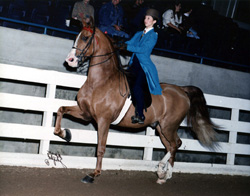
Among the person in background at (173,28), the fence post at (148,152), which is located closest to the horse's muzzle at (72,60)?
the fence post at (148,152)

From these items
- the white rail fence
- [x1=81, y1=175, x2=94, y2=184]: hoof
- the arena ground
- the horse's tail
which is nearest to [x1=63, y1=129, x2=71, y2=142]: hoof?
the white rail fence

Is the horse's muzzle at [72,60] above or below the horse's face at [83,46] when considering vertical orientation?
below

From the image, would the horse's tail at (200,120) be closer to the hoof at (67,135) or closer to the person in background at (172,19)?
the hoof at (67,135)

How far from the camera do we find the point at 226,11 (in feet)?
43.4

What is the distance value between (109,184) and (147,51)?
2087mm

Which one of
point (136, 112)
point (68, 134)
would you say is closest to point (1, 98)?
point (68, 134)

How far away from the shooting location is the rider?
13.1 feet

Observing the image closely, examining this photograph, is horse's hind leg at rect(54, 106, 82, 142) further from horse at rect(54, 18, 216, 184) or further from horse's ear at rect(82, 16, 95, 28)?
horse's ear at rect(82, 16, 95, 28)

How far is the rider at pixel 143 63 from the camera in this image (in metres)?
Result: 3.99

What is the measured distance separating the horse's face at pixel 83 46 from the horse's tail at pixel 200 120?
217 cm

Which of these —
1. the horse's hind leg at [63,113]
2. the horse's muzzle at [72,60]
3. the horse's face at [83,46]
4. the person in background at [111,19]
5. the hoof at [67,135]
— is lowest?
the hoof at [67,135]

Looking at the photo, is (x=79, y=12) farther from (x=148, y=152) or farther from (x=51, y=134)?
(x=148, y=152)

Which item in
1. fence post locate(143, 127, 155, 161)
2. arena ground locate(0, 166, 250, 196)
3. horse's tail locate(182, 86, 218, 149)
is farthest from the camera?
fence post locate(143, 127, 155, 161)

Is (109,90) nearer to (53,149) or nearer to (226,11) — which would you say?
(53,149)
